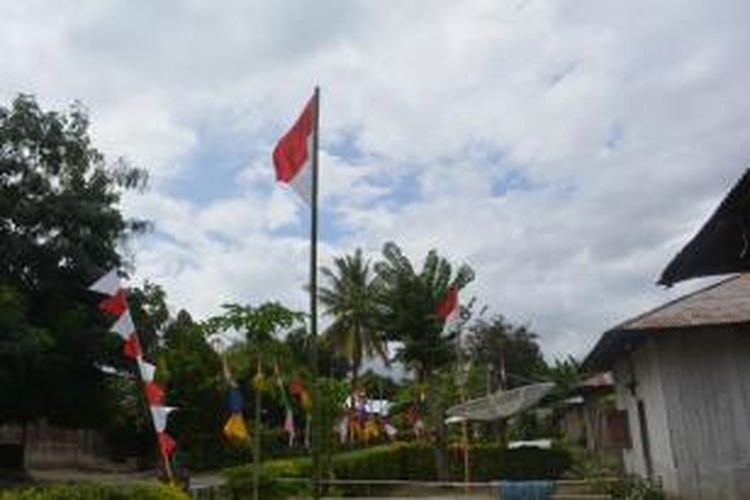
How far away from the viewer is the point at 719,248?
6.37m

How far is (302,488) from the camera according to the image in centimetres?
2630

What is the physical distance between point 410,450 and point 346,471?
3.29 m

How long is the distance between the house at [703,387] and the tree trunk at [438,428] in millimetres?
14736

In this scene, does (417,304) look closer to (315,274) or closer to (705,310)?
(705,310)

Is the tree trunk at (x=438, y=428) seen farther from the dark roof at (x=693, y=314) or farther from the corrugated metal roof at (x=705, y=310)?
the corrugated metal roof at (x=705, y=310)

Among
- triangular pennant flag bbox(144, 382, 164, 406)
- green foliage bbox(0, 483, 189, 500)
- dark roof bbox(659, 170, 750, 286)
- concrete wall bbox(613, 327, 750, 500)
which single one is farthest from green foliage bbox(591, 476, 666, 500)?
dark roof bbox(659, 170, 750, 286)

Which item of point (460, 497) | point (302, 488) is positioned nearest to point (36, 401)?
point (302, 488)

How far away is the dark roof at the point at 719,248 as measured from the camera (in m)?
5.99

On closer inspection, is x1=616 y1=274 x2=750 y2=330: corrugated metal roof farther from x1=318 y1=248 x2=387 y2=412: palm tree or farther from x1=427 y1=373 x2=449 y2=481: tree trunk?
x1=318 y1=248 x2=387 y2=412: palm tree

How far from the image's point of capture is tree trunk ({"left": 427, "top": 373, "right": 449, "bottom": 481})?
35.4 m

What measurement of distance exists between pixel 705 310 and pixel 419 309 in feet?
57.5

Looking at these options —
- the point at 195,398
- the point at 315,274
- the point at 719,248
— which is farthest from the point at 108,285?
the point at 195,398

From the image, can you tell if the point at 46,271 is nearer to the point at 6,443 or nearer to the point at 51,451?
the point at 6,443

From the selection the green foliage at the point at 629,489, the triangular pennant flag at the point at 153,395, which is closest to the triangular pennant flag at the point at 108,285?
the triangular pennant flag at the point at 153,395
